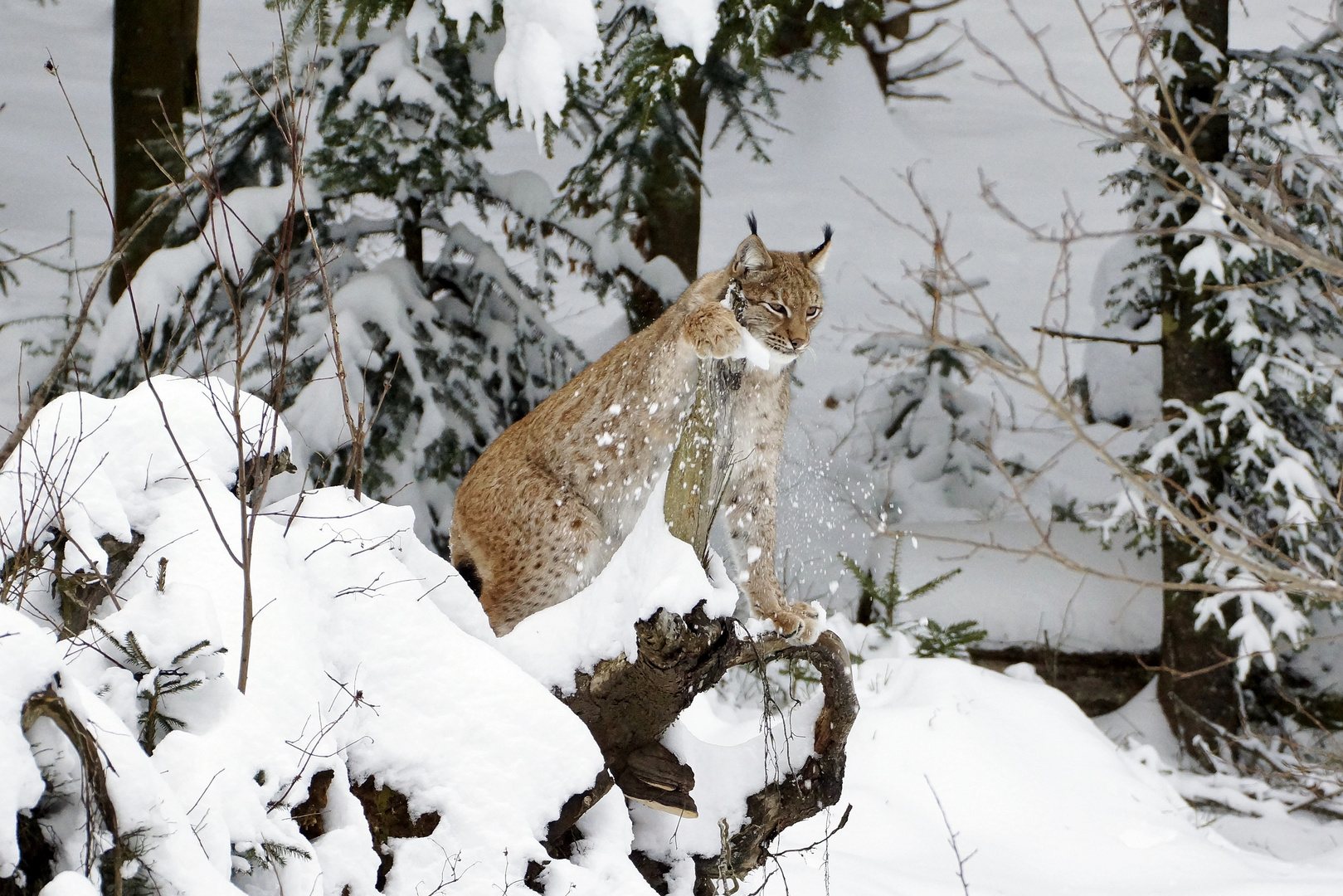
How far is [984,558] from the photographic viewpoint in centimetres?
860

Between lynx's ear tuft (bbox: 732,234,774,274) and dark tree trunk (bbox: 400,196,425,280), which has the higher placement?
lynx's ear tuft (bbox: 732,234,774,274)

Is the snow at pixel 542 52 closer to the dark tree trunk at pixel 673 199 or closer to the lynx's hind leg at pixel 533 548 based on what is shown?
the lynx's hind leg at pixel 533 548

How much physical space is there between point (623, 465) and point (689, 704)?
3.54 feet

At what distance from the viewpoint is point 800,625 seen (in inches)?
131

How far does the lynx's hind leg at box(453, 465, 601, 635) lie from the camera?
147 inches

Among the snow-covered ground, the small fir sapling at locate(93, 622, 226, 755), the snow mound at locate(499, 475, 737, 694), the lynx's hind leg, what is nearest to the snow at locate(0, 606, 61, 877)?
the snow-covered ground

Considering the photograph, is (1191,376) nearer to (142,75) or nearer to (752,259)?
(752,259)

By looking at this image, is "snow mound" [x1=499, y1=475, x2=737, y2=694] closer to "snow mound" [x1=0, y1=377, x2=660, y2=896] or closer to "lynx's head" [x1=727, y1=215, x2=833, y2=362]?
"snow mound" [x1=0, y1=377, x2=660, y2=896]

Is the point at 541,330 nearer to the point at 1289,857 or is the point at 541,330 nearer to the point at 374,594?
the point at 374,594

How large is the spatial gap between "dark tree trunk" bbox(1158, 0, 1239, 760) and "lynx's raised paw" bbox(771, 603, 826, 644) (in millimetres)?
4248

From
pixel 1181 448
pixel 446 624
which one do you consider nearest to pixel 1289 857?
pixel 1181 448

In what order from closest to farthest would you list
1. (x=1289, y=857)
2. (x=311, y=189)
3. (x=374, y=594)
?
1. (x=374, y=594)
2. (x=311, y=189)
3. (x=1289, y=857)

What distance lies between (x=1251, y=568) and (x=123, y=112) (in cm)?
646

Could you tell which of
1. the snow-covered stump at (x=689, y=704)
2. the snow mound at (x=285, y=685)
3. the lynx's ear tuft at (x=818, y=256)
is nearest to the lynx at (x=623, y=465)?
the lynx's ear tuft at (x=818, y=256)
